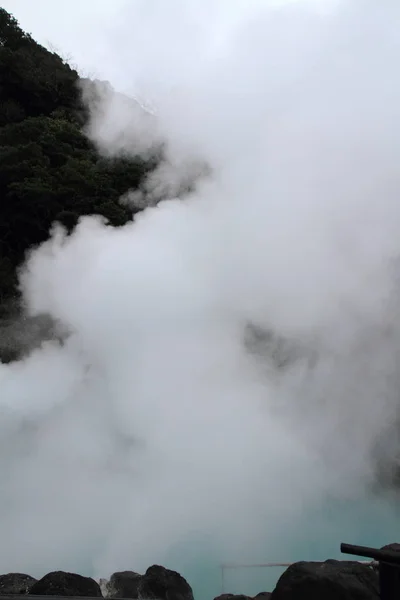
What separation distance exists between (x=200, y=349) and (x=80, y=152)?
26.4 feet

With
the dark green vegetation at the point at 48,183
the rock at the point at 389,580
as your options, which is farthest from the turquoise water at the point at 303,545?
the dark green vegetation at the point at 48,183

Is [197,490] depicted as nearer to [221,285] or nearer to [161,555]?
[161,555]

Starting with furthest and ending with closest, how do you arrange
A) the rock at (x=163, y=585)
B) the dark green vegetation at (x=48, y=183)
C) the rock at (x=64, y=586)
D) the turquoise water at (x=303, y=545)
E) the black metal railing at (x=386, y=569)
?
the dark green vegetation at (x=48, y=183)
the turquoise water at (x=303, y=545)
the rock at (x=163, y=585)
the rock at (x=64, y=586)
the black metal railing at (x=386, y=569)

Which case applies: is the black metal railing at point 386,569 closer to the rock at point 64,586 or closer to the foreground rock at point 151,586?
the foreground rock at point 151,586

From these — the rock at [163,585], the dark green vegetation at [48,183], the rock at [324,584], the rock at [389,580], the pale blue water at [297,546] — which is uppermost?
the dark green vegetation at [48,183]

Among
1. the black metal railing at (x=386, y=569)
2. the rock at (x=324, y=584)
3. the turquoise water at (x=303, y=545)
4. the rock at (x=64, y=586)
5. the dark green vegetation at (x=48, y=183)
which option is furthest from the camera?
the dark green vegetation at (x=48, y=183)

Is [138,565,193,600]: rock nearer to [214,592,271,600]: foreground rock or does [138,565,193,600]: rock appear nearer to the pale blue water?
[214,592,271,600]: foreground rock

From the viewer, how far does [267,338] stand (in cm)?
544

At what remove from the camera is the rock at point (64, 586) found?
10.1 ft

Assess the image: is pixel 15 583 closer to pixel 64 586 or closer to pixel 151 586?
pixel 64 586

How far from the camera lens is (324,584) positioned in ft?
9.25

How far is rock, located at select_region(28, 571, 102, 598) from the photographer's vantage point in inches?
122

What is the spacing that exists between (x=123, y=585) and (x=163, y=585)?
264 mm

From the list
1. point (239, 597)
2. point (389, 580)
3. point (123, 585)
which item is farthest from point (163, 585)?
point (389, 580)
